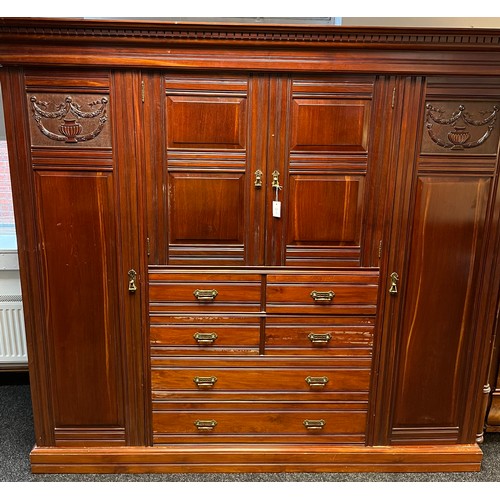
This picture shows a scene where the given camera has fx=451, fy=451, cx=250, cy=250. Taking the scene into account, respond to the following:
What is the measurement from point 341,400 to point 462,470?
0.65 m

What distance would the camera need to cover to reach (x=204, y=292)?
1829 millimetres

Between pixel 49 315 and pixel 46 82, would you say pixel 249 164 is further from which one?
pixel 49 315

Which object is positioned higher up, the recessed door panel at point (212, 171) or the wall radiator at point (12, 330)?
the recessed door panel at point (212, 171)

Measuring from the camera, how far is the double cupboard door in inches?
66.7

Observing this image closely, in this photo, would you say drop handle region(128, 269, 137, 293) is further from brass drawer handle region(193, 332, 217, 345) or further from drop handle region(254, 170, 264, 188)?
drop handle region(254, 170, 264, 188)

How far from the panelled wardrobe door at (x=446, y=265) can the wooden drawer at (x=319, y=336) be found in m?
0.15

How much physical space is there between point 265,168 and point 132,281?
70 centimetres

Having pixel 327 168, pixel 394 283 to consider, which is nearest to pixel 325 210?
pixel 327 168

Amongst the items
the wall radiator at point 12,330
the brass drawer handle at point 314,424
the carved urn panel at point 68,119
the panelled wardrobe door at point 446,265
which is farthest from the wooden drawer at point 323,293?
the wall radiator at point 12,330

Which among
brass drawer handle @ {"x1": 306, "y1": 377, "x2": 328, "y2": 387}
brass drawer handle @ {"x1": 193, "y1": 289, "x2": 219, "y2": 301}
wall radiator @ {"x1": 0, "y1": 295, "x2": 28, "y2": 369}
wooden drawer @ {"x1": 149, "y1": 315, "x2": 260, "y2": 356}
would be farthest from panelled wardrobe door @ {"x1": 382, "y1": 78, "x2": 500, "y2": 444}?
wall radiator @ {"x1": 0, "y1": 295, "x2": 28, "y2": 369}

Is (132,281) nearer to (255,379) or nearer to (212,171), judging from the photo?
(212,171)

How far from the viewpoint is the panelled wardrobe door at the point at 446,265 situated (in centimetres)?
172

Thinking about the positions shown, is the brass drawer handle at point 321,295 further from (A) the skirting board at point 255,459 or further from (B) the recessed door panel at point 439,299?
(A) the skirting board at point 255,459

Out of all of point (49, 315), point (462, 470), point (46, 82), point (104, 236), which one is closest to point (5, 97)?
point (46, 82)
